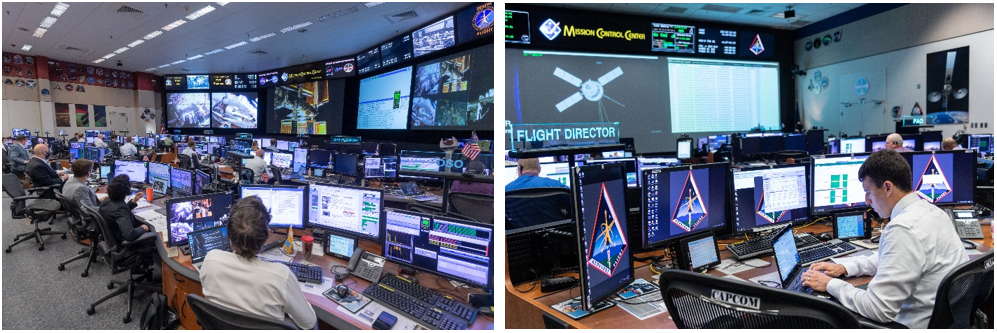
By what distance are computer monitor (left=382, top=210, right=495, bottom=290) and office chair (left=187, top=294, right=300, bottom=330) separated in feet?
2.60

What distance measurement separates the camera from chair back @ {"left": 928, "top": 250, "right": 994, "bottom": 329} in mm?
1503

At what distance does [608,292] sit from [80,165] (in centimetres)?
502

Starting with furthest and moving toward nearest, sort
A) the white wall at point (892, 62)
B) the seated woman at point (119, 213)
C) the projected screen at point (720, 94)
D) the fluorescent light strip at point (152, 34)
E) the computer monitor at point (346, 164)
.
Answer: the projected screen at point (720, 94)
the fluorescent light strip at point (152, 34)
the white wall at point (892, 62)
the computer monitor at point (346, 164)
the seated woman at point (119, 213)

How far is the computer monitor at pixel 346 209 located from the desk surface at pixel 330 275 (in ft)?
0.58

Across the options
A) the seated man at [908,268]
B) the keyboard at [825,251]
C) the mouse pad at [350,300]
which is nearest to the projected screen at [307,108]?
the mouse pad at [350,300]

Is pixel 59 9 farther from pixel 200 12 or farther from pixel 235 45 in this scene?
pixel 235 45

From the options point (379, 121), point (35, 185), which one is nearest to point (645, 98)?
point (379, 121)

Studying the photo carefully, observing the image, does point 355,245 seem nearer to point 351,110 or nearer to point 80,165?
point 80,165

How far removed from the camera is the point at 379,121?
33.2 feet

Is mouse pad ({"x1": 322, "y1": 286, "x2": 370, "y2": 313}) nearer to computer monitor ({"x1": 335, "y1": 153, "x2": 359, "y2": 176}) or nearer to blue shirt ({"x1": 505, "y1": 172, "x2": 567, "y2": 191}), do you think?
blue shirt ({"x1": 505, "y1": 172, "x2": 567, "y2": 191})

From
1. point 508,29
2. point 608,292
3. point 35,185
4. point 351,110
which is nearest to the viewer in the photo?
point 608,292

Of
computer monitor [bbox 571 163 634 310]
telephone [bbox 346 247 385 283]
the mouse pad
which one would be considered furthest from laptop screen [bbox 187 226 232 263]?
computer monitor [bbox 571 163 634 310]

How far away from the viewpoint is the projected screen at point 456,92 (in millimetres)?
6996

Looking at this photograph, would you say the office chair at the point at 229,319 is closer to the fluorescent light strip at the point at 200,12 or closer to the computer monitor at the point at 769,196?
the computer monitor at the point at 769,196
